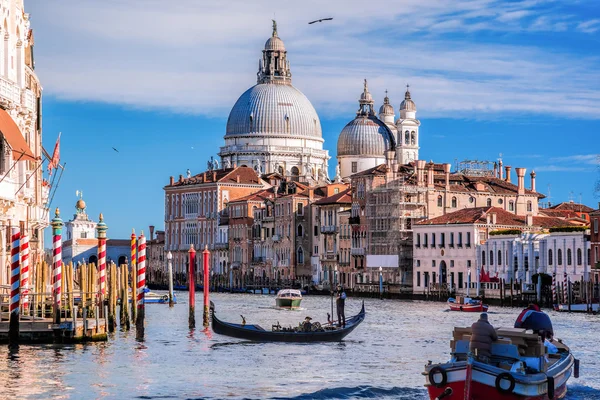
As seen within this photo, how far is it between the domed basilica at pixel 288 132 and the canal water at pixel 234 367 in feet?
247

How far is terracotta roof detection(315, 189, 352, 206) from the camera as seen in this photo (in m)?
88.2

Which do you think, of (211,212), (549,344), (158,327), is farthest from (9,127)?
(211,212)

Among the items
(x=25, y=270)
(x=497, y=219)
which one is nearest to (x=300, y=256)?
(x=497, y=219)

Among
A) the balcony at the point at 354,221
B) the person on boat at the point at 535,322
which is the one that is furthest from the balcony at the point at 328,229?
the person on boat at the point at 535,322

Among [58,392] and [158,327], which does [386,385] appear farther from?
[158,327]

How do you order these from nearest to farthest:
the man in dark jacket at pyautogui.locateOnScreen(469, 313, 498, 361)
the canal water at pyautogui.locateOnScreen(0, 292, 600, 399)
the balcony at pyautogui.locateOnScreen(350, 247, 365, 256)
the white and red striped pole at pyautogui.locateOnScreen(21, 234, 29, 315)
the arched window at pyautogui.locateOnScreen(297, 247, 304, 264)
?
the man in dark jacket at pyautogui.locateOnScreen(469, 313, 498, 361) < the canal water at pyautogui.locateOnScreen(0, 292, 600, 399) < the white and red striped pole at pyautogui.locateOnScreen(21, 234, 29, 315) < the balcony at pyautogui.locateOnScreen(350, 247, 365, 256) < the arched window at pyautogui.locateOnScreen(297, 247, 304, 264)

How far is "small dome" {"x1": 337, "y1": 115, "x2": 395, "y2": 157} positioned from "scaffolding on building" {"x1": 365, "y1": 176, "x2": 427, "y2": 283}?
3208 cm

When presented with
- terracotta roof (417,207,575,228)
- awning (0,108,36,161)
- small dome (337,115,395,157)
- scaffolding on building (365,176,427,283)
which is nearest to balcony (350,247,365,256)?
scaffolding on building (365,176,427,283)

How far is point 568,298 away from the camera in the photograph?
54.6 metres

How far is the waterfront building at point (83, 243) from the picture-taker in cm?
12812

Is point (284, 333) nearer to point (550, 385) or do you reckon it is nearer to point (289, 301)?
point (550, 385)

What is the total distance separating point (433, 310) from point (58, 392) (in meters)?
34.4

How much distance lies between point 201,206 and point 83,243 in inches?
875

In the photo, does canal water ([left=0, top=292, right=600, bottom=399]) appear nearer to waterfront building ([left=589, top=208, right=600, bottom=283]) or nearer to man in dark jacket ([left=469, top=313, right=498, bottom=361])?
man in dark jacket ([left=469, top=313, right=498, bottom=361])
